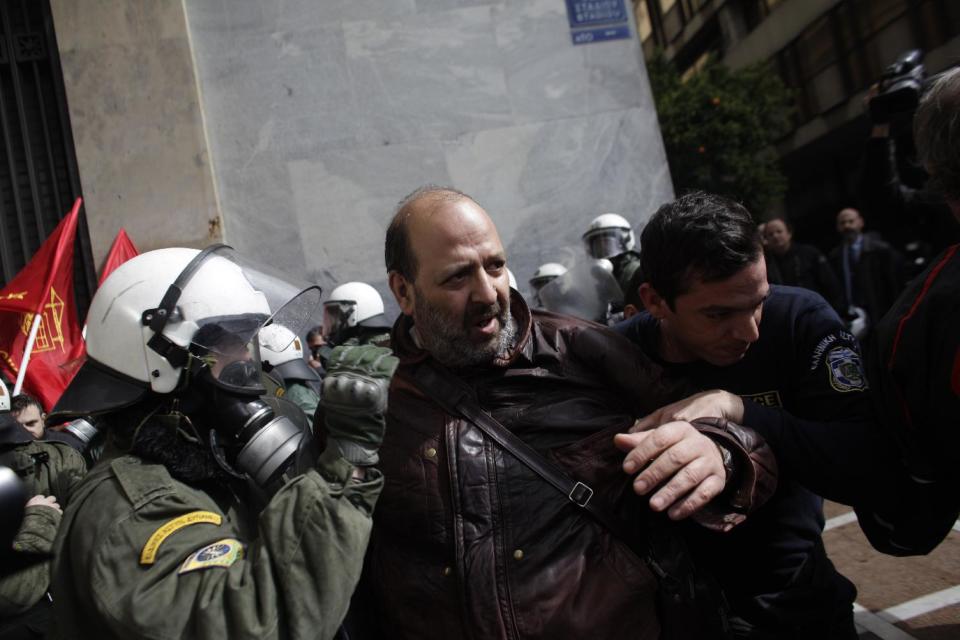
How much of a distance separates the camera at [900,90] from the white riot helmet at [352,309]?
3611 millimetres

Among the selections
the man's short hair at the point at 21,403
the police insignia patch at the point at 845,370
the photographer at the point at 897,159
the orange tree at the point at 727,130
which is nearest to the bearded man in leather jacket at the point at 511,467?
the police insignia patch at the point at 845,370

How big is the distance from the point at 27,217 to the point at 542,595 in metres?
7.19

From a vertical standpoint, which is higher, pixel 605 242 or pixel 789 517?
pixel 605 242

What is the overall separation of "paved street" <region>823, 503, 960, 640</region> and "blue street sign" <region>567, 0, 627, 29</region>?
5413 mm

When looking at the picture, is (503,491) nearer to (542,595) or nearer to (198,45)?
(542,595)

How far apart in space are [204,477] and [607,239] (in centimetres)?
442

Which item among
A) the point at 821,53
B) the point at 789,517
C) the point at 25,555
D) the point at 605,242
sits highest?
the point at 821,53

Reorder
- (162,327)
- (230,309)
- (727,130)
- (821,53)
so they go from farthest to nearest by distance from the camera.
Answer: (821,53)
(727,130)
(230,309)
(162,327)

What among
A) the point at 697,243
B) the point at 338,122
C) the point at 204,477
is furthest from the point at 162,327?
the point at 338,122

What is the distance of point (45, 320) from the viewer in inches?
176

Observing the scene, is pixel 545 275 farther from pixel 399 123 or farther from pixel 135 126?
pixel 135 126

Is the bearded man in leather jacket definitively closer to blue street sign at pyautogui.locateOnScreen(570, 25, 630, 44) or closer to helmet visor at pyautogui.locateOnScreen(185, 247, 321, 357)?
helmet visor at pyautogui.locateOnScreen(185, 247, 321, 357)

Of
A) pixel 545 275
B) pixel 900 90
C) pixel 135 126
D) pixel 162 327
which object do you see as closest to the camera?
pixel 162 327

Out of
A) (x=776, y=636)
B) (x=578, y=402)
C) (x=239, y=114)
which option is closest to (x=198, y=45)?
(x=239, y=114)
